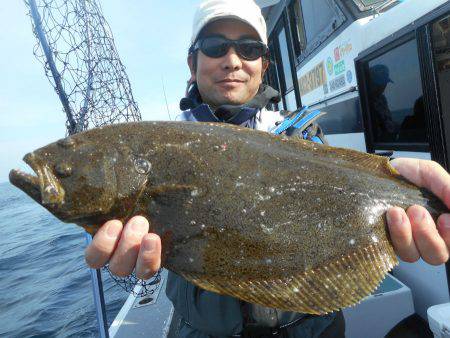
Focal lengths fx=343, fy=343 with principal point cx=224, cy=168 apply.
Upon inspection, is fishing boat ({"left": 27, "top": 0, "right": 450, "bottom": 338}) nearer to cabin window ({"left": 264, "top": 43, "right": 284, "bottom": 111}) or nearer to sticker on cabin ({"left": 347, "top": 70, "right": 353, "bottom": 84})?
sticker on cabin ({"left": 347, "top": 70, "right": 353, "bottom": 84})

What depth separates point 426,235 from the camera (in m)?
1.97

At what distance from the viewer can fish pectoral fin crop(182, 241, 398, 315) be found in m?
1.96

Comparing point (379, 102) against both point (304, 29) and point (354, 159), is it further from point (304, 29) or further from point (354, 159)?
point (304, 29)

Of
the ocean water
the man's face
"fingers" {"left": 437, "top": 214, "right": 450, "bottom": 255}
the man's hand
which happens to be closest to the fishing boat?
the man's face

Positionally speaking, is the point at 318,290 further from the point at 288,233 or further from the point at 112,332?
the point at 112,332

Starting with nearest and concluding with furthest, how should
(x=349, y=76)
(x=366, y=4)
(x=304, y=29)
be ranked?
(x=366, y=4) < (x=349, y=76) < (x=304, y=29)

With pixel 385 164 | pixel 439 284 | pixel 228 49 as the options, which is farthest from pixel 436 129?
pixel 228 49

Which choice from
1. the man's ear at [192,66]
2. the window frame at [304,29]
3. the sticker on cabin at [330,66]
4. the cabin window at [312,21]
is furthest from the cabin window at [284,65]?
the man's ear at [192,66]

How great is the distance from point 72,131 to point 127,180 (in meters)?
2.50

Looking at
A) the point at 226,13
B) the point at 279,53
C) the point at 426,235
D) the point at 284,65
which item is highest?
the point at 279,53

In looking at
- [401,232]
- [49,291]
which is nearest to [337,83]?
[401,232]

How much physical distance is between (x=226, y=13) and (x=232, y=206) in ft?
5.66

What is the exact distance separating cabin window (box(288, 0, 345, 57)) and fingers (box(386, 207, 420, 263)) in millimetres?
3876

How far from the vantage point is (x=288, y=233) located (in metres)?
1.95
